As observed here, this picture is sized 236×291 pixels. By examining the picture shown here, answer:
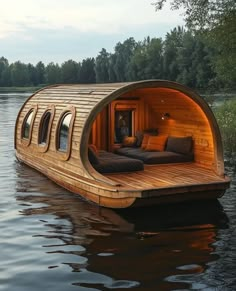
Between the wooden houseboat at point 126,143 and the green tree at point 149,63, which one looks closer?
the wooden houseboat at point 126,143

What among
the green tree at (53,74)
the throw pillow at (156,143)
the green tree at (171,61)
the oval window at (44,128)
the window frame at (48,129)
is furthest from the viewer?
the green tree at (53,74)

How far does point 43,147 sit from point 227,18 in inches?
342

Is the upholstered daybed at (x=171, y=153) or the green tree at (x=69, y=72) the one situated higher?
the green tree at (x=69, y=72)

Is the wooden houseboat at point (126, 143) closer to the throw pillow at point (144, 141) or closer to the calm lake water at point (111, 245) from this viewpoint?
the throw pillow at point (144, 141)

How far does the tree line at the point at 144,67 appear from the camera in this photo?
2357 inches

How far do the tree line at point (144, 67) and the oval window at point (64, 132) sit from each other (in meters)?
9.59

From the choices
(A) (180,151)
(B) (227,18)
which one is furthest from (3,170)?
(B) (227,18)

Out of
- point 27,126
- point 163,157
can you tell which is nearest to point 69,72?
point 27,126

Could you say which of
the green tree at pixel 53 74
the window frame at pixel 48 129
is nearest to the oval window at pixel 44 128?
the window frame at pixel 48 129

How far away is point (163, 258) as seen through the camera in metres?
8.49

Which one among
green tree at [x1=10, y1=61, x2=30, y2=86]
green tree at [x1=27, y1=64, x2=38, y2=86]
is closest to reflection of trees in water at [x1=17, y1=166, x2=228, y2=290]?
green tree at [x1=10, y1=61, x2=30, y2=86]

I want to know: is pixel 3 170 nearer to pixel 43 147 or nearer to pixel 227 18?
pixel 43 147

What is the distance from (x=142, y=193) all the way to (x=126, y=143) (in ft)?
20.9

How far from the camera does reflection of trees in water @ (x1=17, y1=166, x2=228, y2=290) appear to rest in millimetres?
7984
